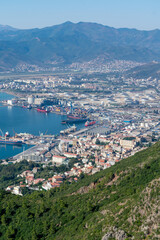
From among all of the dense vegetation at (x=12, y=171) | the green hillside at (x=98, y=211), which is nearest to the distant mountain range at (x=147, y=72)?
the dense vegetation at (x=12, y=171)

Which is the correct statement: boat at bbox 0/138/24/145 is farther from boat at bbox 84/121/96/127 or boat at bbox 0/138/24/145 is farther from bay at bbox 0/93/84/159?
boat at bbox 84/121/96/127

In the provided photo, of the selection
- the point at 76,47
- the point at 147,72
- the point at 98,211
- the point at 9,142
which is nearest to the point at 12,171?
the point at 9,142

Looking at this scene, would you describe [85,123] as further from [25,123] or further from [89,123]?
[25,123]

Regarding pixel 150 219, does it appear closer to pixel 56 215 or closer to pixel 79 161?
pixel 56 215

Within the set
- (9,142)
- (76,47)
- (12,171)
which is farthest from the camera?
(76,47)

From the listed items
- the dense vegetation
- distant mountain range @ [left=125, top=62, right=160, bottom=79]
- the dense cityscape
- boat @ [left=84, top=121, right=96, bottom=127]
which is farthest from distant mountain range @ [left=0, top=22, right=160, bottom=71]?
the dense vegetation

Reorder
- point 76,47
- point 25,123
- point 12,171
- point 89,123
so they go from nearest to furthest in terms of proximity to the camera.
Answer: point 12,171, point 89,123, point 25,123, point 76,47
